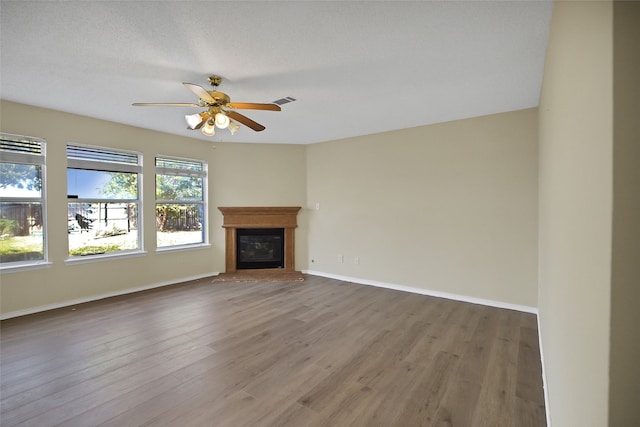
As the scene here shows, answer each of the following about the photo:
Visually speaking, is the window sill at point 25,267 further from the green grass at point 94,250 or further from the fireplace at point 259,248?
the fireplace at point 259,248

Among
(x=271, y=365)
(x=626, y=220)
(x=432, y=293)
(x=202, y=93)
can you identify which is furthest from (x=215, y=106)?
(x=432, y=293)

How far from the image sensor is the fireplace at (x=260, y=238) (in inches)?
208

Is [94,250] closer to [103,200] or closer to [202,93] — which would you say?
[103,200]

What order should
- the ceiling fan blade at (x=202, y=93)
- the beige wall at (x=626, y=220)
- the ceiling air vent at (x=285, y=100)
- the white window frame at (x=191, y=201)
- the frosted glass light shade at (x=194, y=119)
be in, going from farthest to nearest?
1. the white window frame at (x=191, y=201)
2. the ceiling air vent at (x=285, y=100)
3. the frosted glass light shade at (x=194, y=119)
4. the ceiling fan blade at (x=202, y=93)
5. the beige wall at (x=626, y=220)

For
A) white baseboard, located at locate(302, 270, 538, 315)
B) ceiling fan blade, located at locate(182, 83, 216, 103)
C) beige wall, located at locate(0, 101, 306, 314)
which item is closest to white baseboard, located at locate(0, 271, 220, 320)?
beige wall, located at locate(0, 101, 306, 314)

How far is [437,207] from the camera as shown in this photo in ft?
13.4

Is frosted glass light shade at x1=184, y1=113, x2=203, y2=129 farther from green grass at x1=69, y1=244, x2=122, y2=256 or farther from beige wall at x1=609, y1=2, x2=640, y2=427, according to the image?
beige wall at x1=609, y1=2, x2=640, y2=427

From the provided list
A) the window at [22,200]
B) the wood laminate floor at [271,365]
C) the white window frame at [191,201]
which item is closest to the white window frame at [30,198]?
the window at [22,200]

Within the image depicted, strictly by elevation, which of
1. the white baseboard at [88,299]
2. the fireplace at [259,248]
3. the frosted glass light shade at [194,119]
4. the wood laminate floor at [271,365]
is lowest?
the wood laminate floor at [271,365]

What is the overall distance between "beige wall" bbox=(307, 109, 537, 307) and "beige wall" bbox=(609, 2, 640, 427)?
3377mm

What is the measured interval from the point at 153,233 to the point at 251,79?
10.6 ft

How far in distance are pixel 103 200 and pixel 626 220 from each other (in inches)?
205

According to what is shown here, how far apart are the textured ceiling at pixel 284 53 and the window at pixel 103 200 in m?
0.75

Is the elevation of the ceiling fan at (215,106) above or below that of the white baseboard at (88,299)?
above
